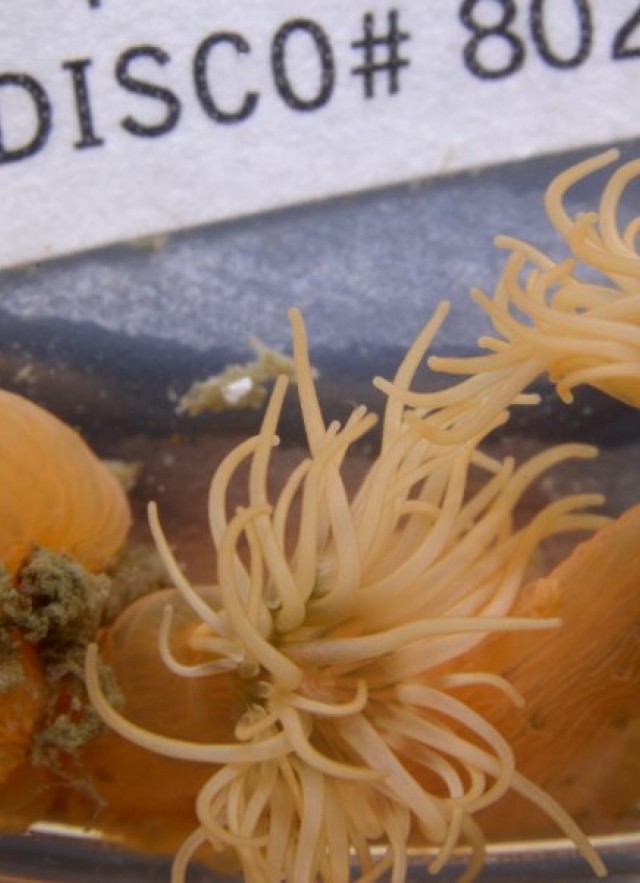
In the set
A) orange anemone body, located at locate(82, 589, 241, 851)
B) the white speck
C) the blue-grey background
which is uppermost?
the blue-grey background

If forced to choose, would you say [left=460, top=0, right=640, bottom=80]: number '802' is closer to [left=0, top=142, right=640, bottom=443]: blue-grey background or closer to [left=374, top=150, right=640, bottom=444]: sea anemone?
[left=0, top=142, right=640, bottom=443]: blue-grey background

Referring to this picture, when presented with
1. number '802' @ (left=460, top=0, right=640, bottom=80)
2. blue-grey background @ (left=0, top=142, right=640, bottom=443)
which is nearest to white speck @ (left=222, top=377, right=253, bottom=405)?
blue-grey background @ (left=0, top=142, right=640, bottom=443)

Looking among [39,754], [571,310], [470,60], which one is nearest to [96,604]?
[39,754]

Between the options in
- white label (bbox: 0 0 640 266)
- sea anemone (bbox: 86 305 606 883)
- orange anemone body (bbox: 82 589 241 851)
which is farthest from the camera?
white label (bbox: 0 0 640 266)

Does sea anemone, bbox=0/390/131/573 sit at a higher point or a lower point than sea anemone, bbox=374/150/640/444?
lower

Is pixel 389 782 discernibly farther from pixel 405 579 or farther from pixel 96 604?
pixel 96 604

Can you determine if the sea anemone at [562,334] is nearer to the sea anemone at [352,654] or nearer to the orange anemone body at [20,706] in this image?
the sea anemone at [352,654]

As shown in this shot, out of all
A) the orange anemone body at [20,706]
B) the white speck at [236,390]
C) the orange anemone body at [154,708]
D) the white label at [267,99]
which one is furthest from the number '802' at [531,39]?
the orange anemone body at [20,706]
